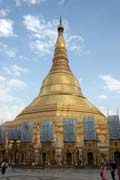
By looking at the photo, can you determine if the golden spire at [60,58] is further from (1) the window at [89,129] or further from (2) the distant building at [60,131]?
(1) the window at [89,129]

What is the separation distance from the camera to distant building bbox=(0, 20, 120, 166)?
52.1 meters

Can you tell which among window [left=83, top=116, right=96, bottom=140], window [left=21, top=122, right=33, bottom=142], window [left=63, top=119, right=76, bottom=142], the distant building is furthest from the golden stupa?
window [left=21, top=122, right=33, bottom=142]

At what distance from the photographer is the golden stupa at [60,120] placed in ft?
172

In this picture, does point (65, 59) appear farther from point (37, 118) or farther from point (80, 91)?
point (37, 118)

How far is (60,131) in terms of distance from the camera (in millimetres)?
58188

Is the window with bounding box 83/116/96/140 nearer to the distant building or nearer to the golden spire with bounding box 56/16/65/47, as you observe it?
the distant building

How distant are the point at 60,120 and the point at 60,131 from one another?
211 cm

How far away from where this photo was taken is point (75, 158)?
172 feet

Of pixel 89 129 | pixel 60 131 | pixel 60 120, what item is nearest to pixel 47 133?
pixel 60 131

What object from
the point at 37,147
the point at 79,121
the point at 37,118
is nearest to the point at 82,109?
the point at 79,121

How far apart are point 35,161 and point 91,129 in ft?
37.0

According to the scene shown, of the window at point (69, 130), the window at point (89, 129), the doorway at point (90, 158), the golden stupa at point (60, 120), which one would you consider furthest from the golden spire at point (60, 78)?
the doorway at point (90, 158)

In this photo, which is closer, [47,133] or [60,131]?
[47,133]

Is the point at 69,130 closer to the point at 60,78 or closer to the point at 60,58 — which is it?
the point at 60,78
